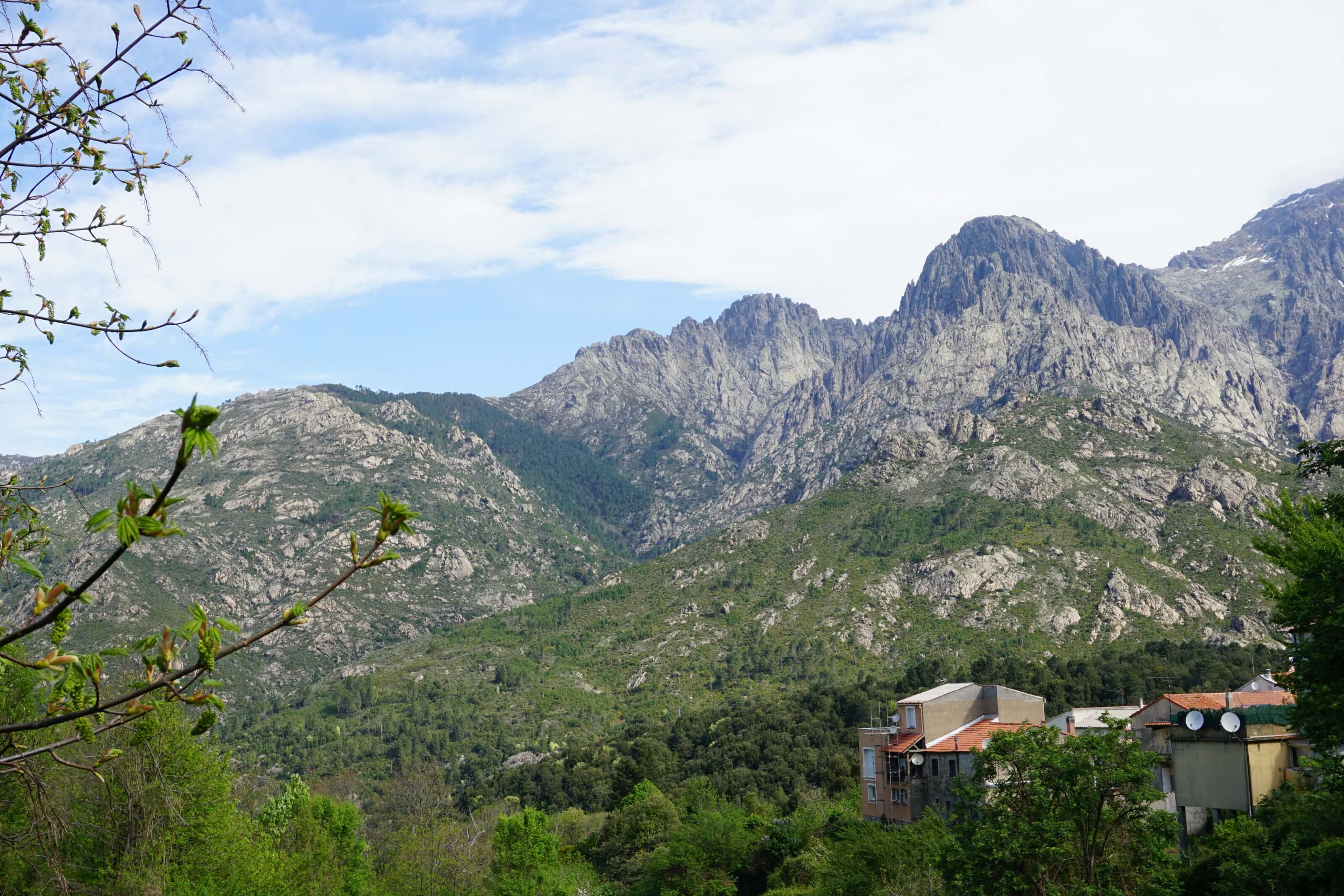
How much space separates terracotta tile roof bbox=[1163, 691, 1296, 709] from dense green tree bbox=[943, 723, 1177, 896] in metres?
15.1

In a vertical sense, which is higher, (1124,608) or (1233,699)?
(1233,699)

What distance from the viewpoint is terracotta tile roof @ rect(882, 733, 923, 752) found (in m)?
67.0

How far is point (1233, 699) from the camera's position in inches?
2196

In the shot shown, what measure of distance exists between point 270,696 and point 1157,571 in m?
157

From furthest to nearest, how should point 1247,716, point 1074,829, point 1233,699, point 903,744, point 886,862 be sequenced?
point 903,744
point 1233,699
point 886,862
point 1247,716
point 1074,829

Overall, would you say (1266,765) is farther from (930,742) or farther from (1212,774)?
(930,742)

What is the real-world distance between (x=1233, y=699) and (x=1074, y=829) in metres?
25.9

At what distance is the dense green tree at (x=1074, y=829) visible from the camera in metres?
35.4

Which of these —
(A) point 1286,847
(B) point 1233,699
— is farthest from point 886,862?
(B) point 1233,699

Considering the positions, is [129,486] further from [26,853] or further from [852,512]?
[852,512]

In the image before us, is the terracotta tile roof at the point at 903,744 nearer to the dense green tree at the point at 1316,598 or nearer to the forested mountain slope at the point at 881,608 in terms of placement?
the dense green tree at the point at 1316,598

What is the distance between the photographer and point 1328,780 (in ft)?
87.0

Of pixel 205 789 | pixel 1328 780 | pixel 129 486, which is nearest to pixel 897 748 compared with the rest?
pixel 1328 780

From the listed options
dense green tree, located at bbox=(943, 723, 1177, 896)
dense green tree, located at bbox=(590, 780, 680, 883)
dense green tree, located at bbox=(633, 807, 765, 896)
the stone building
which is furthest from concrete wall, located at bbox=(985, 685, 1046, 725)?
dense green tree, located at bbox=(943, 723, 1177, 896)
